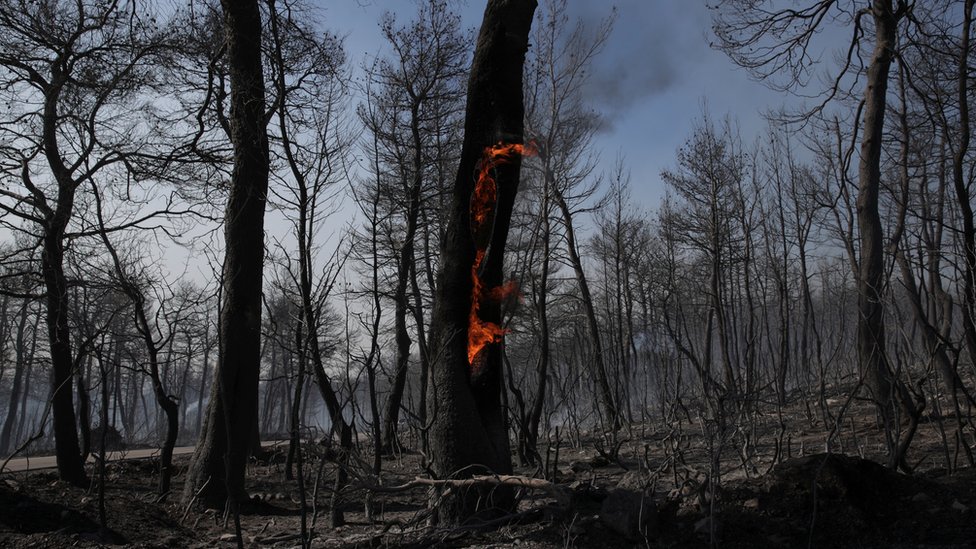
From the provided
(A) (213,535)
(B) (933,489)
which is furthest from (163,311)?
(B) (933,489)

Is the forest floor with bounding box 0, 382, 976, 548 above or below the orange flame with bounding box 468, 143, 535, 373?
below

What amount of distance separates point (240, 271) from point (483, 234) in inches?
131

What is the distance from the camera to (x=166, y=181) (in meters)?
8.99

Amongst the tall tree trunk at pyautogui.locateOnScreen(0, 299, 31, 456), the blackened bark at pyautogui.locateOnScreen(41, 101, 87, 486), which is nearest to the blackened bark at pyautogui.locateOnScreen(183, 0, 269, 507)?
the blackened bark at pyautogui.locateOnScreen(41, 101, 87, 486)

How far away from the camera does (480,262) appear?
512 cm

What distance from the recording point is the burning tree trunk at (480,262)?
484 centimetres

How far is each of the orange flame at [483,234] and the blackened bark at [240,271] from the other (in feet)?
9.28

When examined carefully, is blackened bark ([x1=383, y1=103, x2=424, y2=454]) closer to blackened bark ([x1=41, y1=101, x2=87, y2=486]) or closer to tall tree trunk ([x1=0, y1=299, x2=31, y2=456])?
blackened bark ([x1=41, y1=101, x2=87, y2=486])

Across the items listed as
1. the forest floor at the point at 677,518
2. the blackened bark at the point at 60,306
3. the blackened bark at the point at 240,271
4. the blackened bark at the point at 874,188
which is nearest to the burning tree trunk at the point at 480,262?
the forest floor at the point at 677,518

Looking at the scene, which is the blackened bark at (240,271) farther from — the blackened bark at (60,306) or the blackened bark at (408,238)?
the blackened bark at (408,238)

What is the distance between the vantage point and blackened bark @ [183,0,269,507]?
6.65 metres

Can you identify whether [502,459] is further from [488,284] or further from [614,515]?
[488,284]

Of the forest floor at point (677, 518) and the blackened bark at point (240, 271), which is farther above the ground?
the blackened bark at point (240, 271)

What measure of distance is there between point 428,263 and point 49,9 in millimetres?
8035
